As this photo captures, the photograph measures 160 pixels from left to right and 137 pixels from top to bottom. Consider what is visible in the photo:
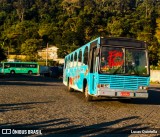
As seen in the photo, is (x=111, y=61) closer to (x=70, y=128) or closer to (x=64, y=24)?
(x=70, y=128)

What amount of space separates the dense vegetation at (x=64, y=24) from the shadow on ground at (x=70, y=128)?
67025 millimetres

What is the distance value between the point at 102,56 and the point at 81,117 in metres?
4.53

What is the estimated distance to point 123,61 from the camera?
53.4ft

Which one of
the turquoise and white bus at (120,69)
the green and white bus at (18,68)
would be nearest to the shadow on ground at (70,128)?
the turquoise and white bus at (120,69)

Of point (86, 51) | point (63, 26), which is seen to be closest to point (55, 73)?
point (86, 51)

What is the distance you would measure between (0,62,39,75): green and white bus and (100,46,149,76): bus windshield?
56.1 metres

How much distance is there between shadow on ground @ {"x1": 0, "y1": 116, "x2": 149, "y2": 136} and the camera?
9430 mm

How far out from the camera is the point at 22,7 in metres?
171

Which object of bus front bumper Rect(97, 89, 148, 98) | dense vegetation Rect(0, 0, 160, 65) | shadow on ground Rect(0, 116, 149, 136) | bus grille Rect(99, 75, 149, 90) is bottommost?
shadow on ground Rect(0, 116, 149, 136)

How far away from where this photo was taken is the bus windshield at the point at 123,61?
53.1 feet

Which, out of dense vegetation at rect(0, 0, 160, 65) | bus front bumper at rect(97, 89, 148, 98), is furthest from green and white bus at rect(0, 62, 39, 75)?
bus front bumper at rect(97, 89, 148, 98)

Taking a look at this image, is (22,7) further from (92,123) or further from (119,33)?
(92,123)

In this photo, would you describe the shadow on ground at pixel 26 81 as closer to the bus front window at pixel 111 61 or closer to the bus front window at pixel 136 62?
the bus front window at pixel 111 61

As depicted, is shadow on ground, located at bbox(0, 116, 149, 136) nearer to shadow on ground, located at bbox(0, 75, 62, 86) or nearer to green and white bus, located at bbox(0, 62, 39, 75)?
shadow on ground, located at bbox(0, 75, 62, 86)
